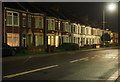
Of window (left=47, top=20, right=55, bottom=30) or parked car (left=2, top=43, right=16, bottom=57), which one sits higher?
window (left=47, top=20, right=55, bottom=30)

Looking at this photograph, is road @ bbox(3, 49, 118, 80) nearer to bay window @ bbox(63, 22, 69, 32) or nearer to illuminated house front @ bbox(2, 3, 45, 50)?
illuminated house front @ bbox(2, 3, 45, 50)

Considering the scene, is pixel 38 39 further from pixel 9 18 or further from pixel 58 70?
pixel 58 70

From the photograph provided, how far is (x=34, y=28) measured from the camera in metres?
26.5

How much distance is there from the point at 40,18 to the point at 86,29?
70.2 feet

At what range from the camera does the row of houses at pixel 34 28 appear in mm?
22273

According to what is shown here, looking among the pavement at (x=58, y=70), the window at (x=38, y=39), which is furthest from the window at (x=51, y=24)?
the pavement at (x=58, y=70)

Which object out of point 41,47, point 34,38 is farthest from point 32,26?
point 41,47

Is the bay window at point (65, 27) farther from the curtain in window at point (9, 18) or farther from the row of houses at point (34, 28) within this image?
the curtain in window at point (9, 18)

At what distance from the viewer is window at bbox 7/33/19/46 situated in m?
22.5

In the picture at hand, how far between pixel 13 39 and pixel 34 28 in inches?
197

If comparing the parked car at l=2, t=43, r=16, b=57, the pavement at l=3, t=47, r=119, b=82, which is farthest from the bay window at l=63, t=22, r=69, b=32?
the pavement at l=3, t=47, r=119, b=82

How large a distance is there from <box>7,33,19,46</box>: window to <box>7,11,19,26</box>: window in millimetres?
1776

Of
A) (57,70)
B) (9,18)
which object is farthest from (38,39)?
(57,70)

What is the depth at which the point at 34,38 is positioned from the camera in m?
26.4
